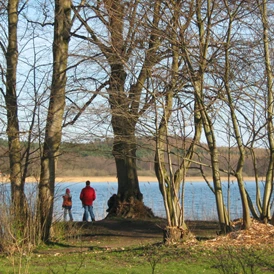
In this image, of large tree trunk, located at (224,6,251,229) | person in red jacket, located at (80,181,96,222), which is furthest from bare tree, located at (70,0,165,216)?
person in red jacket, located at (80,181,96,222)

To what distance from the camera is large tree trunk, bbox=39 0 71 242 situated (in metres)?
14.6

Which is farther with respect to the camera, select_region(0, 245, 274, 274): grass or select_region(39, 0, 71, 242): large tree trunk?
select_region(39, 0, 71, 242): large tree trunk

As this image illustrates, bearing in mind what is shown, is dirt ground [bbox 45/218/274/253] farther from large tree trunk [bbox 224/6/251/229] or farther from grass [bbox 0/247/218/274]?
grass [bbox 0/247/218/274]

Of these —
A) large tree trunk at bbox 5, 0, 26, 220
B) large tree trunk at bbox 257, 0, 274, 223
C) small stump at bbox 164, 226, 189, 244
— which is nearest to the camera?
small stump at bbox 164, 226, 189, 244

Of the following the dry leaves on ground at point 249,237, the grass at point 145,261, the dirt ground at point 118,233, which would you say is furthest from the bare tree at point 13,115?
the dry leaves on ground at point 249,237

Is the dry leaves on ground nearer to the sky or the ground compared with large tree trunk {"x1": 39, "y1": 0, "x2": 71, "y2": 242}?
nearer to the ground

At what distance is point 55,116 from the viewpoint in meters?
14.7

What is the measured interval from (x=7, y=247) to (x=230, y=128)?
554 cm

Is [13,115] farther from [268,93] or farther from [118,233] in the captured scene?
[268,93]

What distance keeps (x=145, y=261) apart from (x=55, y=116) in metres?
5.40

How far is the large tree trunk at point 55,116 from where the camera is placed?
48.0 feet

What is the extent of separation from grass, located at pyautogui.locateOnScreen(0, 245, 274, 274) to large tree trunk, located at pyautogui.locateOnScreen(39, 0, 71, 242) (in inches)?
81.5

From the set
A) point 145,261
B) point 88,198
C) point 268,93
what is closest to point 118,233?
point 88,198

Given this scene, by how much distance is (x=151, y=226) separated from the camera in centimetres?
1698
